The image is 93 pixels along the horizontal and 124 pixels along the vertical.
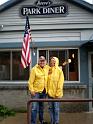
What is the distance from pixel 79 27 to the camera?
1502 cm

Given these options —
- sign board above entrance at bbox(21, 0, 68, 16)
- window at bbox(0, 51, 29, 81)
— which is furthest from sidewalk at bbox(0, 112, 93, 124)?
sign board above entrance at bbox(21, 0, 68, 16)

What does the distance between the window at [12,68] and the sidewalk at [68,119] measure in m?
1.88

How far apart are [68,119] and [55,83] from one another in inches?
106

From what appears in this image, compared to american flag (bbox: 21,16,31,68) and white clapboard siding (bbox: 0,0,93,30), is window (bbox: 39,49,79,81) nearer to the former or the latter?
white clapboard siding (bbox: 0,0,93,30)

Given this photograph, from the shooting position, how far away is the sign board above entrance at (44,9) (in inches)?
595

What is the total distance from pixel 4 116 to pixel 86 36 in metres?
4.32

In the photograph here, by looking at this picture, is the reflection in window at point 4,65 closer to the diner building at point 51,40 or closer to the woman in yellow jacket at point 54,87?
the diner building at point 51,40

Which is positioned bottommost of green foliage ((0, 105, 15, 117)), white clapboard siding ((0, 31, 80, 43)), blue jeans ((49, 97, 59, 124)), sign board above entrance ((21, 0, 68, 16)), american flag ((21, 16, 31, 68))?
green foliage ((0, 105, 15, 117))

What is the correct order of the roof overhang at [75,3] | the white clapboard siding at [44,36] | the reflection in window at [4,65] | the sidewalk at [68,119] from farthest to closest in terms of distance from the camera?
the reflection in window at [4,65] → the white clapboard siding at [44,36] → the roof overhang at [75,3] → the sidewalk at [68,119]

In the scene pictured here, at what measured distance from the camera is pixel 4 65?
15.7 meters

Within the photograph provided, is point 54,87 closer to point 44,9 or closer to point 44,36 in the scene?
point 44,36

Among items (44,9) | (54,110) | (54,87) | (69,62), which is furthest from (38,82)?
(44,9)

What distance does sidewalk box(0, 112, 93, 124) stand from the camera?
11984 millimetres

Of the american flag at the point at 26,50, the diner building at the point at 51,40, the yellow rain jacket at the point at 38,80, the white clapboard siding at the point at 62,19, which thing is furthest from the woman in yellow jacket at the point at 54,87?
the white clapboard siding at the point at 62,19
